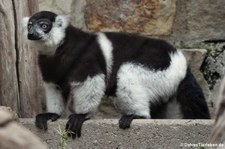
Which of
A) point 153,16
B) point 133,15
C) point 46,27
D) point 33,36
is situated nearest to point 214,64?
point 153,16

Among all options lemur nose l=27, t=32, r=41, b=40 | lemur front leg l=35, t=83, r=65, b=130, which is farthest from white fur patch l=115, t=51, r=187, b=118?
lemur nose l=27, t=32, r=41, b=40

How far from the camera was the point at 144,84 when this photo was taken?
472 centimetres

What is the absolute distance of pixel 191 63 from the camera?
528 cm

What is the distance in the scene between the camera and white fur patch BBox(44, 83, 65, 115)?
4.81 meters

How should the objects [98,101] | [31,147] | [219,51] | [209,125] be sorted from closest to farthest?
[31,147] < [209,125] < [98,101] < [219,51]

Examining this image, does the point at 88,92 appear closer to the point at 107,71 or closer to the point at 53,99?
the point at 107,71

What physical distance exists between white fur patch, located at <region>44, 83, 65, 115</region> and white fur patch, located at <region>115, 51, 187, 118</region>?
0.43 meters

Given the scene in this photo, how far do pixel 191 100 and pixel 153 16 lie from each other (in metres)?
0.87

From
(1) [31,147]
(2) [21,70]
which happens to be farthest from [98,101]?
(1) [31,147]

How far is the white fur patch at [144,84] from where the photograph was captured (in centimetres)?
469

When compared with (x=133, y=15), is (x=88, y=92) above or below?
below

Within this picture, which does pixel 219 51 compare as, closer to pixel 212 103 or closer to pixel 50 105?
pixel 212 103

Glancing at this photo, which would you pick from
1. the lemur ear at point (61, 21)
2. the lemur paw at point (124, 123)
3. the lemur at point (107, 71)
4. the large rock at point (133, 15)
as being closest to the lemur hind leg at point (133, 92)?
the lemur at point (107, 71)

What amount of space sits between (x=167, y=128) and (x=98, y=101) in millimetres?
618
